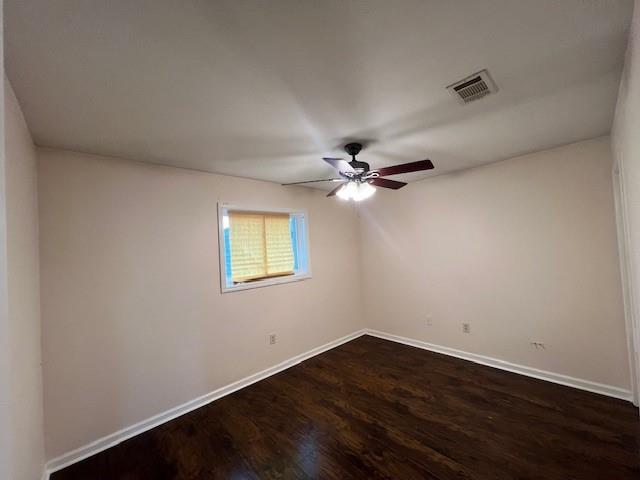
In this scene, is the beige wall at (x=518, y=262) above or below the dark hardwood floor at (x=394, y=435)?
above

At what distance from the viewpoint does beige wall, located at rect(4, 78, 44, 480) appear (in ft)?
4.24

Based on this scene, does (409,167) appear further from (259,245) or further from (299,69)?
(259,245)

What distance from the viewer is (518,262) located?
2879 millimetres

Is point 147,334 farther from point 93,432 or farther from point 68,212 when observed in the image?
point 68,212

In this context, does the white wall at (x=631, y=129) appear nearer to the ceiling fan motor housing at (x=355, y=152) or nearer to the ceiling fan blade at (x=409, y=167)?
the ceiling fan blade at (x=409, y=167)

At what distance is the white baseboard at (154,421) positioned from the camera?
6.36 feet

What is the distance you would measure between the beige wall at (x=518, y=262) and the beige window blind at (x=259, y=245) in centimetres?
157

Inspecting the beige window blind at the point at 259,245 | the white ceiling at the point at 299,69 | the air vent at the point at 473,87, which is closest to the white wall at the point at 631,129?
the white ceiling at the point at 299,69

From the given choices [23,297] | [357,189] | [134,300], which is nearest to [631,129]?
[357,189]

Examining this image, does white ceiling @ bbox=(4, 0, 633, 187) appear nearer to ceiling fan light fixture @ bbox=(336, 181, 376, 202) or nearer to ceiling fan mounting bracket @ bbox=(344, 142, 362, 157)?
ceiling fan mounting bracket @ bbox=(344, 142, 362, 157)

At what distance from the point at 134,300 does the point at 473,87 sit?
9.72 feet

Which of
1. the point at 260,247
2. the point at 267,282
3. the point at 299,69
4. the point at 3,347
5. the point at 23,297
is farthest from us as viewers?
the point at 260,247

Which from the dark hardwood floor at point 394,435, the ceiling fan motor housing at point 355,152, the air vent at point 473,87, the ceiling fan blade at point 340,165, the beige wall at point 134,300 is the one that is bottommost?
the dark hardwood floor at point 394,435

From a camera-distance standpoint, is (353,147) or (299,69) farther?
(353,147)
